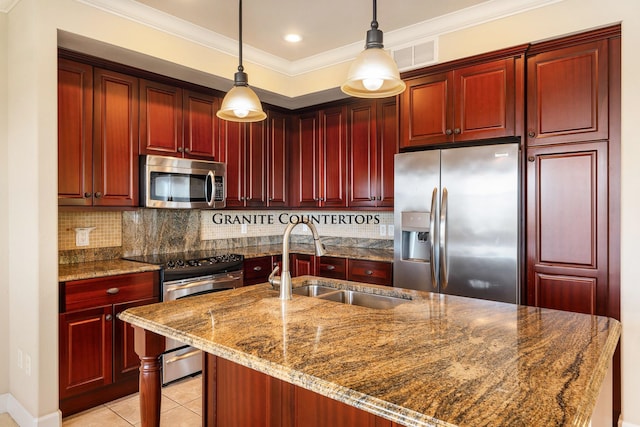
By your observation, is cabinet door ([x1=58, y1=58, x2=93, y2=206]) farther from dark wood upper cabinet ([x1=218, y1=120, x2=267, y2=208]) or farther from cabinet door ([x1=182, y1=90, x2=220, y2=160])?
dark wood upper cabinet ([x1=218, y1=120, x2=267, y2=208])

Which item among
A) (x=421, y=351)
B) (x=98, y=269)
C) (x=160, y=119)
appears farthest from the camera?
(x=160, y=119)

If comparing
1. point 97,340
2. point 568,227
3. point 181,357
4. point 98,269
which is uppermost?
point 568,227

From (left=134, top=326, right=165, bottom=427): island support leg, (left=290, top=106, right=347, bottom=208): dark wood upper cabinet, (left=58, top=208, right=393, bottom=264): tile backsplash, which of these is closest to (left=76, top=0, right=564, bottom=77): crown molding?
(left=290, top=106, right=347, bottom=208): dark wood upper cabinet

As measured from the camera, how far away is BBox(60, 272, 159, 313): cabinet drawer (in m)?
2.58

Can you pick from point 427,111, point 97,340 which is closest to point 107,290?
point 97,340

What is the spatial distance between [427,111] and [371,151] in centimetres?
83

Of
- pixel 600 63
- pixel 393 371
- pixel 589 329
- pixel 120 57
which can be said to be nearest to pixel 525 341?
pixel 589 329

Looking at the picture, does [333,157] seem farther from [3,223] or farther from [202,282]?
[3,223]

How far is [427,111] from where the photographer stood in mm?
3160

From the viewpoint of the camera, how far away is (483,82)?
290 cm

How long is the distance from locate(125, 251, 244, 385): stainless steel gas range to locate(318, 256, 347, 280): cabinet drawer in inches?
30.3

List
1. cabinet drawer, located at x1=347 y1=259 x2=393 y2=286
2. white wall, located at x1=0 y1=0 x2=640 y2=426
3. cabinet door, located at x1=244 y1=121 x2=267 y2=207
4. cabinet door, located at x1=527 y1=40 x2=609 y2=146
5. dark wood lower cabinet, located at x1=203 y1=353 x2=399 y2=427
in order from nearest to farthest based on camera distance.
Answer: dark wood lower cabinet, located at x1=203 y1=353 x2=399 y2=427
white wall, located at x1=0 y1=0 x2=640 y2=426
cabinet door, located at x1=527 y1=40 x2=609 y2=146
cabinet drawer, located at x1=347 y1=259 x2=393 y2=286
cabinet door, located at x1=244 y1=121 x2=267 y2=207

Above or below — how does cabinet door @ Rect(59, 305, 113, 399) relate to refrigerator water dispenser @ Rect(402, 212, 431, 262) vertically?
below

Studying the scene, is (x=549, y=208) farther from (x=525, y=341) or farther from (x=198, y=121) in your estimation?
(x=198, y=121)
